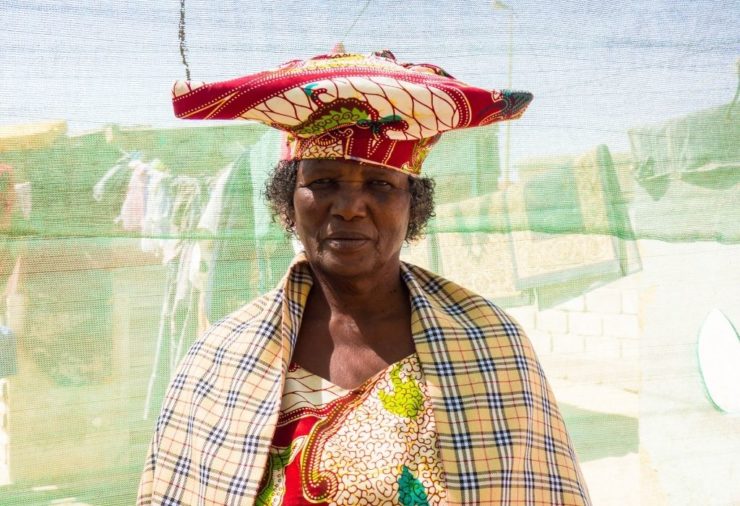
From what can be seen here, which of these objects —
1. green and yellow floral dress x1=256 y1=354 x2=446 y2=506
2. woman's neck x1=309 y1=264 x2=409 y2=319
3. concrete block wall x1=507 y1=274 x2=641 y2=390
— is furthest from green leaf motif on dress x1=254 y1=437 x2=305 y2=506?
concrete block wall x1=507 y1=274 x2=641 y2=390

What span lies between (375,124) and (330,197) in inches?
7.6

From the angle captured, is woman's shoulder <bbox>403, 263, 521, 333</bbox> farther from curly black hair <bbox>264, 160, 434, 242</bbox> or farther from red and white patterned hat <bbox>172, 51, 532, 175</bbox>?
red and white patterned hat <bbox>172, 51, 532, 175</bbox>

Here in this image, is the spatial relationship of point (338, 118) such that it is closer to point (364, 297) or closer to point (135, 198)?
point (364, 297)

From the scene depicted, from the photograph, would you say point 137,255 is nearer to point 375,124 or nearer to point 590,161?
point 375,124

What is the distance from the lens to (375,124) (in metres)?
1.92

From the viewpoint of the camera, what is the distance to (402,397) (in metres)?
1.96

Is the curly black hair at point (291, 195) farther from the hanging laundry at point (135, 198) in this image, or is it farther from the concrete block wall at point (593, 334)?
the concrete block wall at point (593, 334)

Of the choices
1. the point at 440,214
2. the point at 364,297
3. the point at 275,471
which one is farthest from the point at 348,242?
the point at 440,214

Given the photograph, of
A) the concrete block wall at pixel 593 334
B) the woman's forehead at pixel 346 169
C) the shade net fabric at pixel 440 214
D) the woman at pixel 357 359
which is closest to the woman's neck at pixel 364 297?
the woman at pixel 357 359

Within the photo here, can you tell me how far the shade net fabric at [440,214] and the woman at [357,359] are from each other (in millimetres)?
923

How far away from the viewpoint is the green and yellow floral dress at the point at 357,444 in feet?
6.00

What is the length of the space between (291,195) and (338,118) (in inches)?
12.9

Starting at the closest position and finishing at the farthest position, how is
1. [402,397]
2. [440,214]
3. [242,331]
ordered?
[402,397] < [242,331] < [440,214]

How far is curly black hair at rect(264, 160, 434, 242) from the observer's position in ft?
6.96
